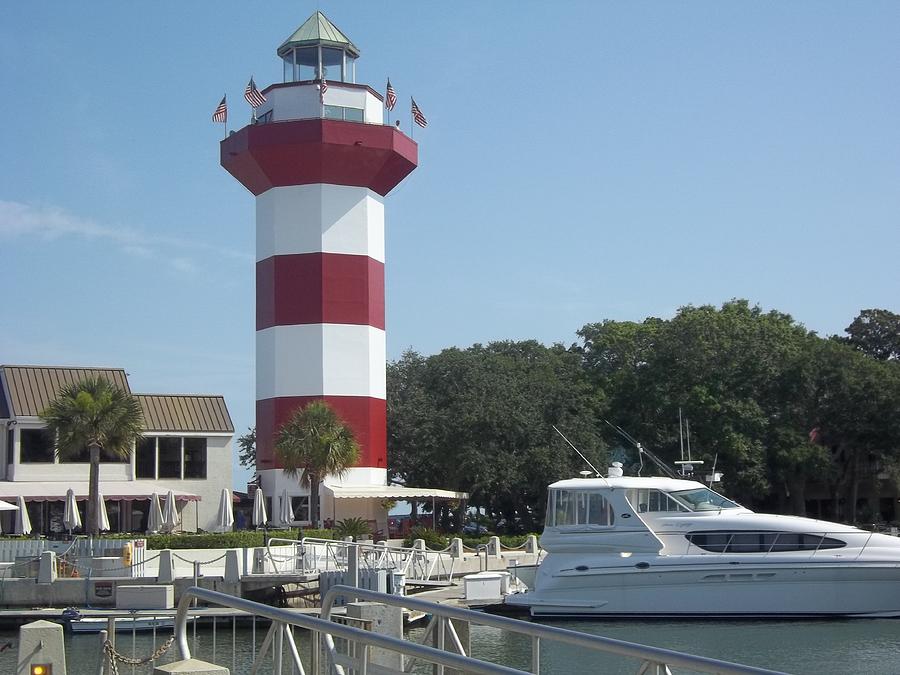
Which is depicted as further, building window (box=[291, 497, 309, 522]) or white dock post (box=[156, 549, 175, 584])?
building window (box=[291, 497, 309, 522])

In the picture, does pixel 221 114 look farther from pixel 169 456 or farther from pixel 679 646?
pixel 679 646

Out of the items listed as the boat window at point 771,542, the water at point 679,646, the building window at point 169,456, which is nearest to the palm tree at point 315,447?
the building window at point 169,456

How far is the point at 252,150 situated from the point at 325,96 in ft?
11.7

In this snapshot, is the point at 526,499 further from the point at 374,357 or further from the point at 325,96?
the point at 325,96

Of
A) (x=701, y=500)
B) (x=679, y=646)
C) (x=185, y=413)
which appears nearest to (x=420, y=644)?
(x=679, y=646)

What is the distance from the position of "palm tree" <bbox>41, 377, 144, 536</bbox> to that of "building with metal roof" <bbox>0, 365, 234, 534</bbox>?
257 centimetres

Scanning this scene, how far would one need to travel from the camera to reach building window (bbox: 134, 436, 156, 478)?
144ft

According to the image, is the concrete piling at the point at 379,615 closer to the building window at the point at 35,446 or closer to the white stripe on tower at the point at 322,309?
the white stripe on tower at the point at 322,309

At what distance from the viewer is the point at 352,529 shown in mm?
40281

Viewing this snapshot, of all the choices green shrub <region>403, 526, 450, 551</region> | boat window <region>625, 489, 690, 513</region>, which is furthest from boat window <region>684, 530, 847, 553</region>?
green shrub <region>403, 526, 450, 551</region>

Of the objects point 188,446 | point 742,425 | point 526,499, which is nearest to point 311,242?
point 188,446

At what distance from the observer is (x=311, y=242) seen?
146 feet

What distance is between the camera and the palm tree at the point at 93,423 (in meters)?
36.2

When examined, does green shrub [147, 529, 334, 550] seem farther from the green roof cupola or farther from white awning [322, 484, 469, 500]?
the green roof cupola
